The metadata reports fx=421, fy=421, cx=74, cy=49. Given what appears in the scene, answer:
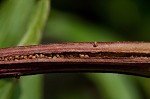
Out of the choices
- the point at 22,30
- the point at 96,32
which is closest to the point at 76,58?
the point at 22,30

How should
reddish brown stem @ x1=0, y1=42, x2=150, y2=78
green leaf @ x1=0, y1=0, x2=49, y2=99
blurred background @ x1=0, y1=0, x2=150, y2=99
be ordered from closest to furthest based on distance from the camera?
reddish brown stem @ x1=0, y1=42, x2=150, y2=78 < green leaf @ x1=0, y1=0, x2=49, y2=99 < blurred background @ x1=0, y1=0, x2=150, y2=99

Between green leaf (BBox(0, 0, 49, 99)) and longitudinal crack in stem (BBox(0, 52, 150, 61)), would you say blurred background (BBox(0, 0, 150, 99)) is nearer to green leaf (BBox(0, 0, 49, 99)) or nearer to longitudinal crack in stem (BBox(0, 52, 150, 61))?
green leaf (BBox(0, 0, 49, 99))

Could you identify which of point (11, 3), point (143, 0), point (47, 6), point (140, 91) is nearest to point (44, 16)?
point (47, 6)

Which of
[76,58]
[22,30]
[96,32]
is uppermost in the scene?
[96,32]

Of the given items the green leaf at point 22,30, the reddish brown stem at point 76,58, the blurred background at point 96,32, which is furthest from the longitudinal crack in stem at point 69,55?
the blurred background at point 96,32

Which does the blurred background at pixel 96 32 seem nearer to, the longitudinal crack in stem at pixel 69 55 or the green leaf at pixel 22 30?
the green leaf at pixel 22 30

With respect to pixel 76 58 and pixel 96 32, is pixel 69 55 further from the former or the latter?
pixel 96 32

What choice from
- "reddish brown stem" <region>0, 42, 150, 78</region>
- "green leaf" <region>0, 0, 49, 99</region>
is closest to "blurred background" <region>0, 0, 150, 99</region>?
"green leaf" <region>0, 0, 49, 99</region>

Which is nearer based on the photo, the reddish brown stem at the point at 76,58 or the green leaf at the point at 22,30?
the reddish brown stem at the point at 76,58
